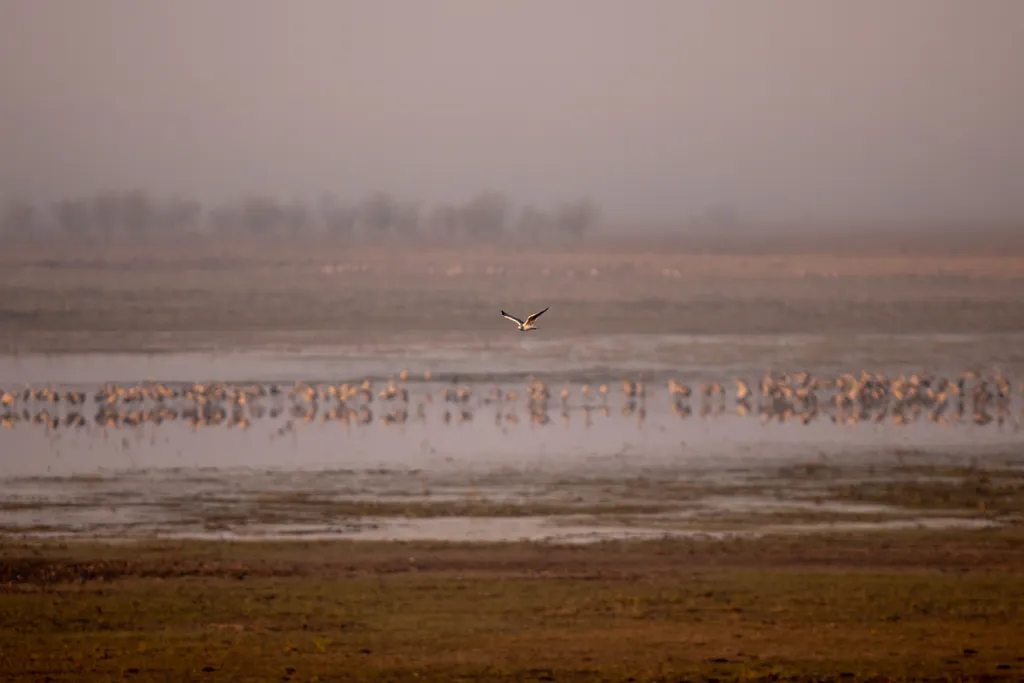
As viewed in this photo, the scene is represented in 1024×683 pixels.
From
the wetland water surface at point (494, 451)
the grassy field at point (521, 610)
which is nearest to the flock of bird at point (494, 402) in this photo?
the wetland water surface at point (494, 451)

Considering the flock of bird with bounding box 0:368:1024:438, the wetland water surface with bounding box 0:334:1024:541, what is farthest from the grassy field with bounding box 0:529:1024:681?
the flock of bird with bounding box 0:368:1024:438

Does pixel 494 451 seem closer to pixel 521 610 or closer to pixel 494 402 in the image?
pixel 494 402

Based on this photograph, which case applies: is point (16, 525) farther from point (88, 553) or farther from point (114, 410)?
point (114, 410)

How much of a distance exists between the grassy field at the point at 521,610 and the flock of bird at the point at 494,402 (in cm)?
1610

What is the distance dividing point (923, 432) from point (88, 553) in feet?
70.4

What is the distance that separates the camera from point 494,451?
120 ft

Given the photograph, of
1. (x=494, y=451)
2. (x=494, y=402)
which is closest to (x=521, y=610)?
(x=494, y=451)

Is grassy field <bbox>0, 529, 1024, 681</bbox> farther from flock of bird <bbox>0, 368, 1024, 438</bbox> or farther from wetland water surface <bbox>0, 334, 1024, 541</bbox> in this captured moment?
flock of bird <bbox>0, 368, 1024, 438</bbox>

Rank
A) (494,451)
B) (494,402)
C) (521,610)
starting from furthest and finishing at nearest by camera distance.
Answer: (494,402), (494,451), (521,610)

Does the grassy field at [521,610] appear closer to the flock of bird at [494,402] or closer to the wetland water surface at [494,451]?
→ the wetland water surface at [494,451]

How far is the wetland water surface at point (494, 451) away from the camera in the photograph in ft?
92.8

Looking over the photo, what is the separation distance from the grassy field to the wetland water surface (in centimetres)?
186

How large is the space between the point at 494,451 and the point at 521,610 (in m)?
15.1

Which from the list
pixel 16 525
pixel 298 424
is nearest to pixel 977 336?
pixel 298 424
